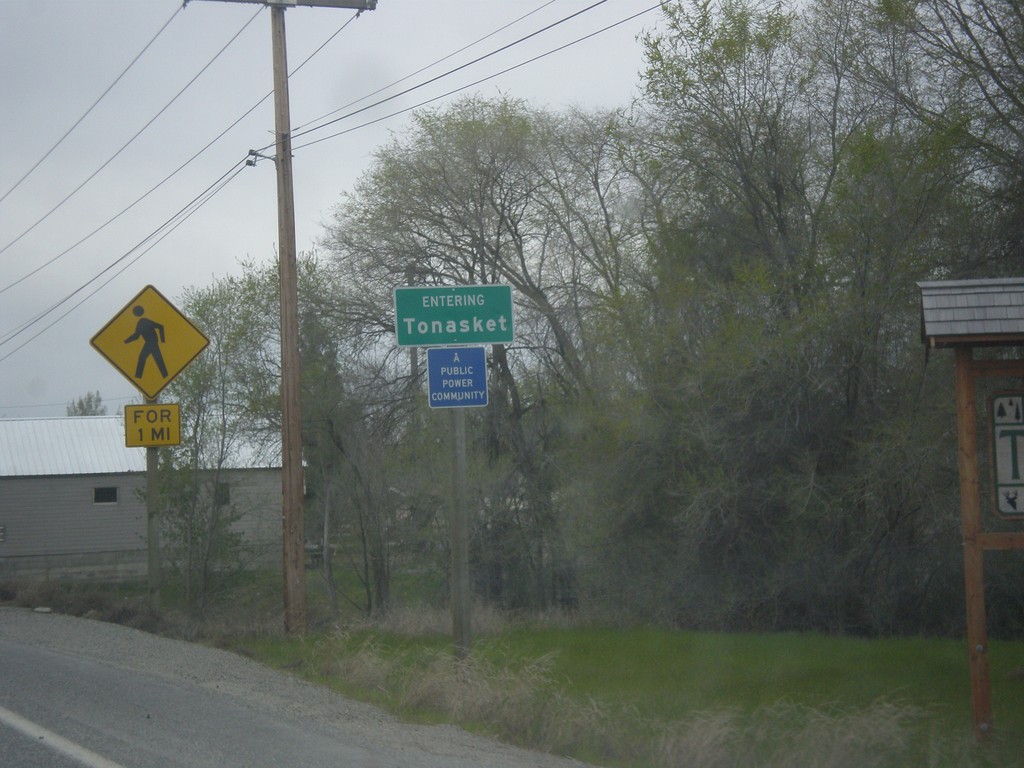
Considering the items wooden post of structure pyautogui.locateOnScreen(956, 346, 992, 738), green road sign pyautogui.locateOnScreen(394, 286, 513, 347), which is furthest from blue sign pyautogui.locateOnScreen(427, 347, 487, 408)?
wooden post of structure pyautogui.locateOnScreen(956, 346, 992, 738)

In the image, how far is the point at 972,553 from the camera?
8461 millimetres

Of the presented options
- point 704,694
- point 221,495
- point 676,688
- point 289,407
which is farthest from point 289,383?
point 221,495

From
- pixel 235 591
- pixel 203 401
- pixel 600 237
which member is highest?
pixel 600 237

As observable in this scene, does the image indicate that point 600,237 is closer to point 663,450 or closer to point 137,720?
point 663,450

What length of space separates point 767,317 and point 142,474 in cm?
3234

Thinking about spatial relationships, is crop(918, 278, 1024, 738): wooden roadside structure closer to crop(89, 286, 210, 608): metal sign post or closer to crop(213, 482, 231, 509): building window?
crop(89, 286, 210, 608): metal sign post

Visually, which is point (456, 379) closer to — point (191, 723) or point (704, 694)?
point (191, 723)

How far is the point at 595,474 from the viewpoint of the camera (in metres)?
16.7

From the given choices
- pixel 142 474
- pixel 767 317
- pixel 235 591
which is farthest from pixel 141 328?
pixel 142 474

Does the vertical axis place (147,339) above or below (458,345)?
above

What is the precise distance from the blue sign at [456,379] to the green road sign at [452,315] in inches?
6.9

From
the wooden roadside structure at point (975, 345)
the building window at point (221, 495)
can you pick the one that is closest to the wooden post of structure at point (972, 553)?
the wooden roadside structure at point (975, 345)

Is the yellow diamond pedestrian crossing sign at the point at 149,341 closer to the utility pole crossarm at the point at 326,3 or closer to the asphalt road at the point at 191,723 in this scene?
the asphalt road at the point at 191,723

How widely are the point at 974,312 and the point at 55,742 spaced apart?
7.52m
